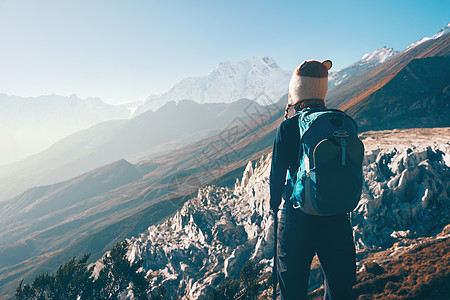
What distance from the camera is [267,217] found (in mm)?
36812

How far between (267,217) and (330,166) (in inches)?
1432

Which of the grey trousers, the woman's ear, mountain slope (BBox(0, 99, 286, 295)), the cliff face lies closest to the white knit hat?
the woman's ear

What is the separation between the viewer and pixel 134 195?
196750 millimetres

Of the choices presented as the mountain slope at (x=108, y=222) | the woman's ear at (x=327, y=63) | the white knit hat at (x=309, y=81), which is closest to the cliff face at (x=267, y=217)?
the mountain slope at (x=108, y=222)

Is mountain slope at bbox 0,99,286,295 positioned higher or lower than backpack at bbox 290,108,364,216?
lower

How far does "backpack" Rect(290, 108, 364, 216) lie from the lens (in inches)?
106

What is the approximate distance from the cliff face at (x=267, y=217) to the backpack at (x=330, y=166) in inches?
1085

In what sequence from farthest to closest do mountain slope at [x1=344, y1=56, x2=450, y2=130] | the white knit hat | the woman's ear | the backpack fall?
mountain slope at [x1=344, y1=56, x2=450, y2=130]
the woman's ear
the white knit hat
the backpack

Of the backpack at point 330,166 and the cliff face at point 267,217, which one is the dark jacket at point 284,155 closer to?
the backpack at point 330,166

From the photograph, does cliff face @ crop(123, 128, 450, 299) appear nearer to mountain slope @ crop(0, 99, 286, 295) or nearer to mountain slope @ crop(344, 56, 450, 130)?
mountain slope @ crop(0, 99, 286, 295)

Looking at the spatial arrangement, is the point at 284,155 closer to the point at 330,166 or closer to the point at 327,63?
the point at 330,166

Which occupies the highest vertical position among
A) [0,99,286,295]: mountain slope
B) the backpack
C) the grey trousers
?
the backpack

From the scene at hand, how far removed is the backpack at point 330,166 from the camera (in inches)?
106

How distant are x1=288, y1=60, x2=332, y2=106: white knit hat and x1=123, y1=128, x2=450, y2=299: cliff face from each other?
90.7 feet
